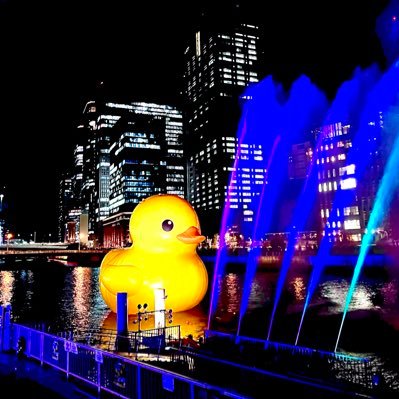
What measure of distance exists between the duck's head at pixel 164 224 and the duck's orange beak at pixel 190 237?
0.03 metres

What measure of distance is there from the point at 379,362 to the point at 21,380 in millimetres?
8404

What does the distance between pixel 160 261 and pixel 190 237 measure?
1404mm

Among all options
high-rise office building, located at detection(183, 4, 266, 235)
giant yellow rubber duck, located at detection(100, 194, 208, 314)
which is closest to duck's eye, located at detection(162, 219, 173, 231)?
giant yellow rubber duck, located at detection(100, 194, 208, 314)

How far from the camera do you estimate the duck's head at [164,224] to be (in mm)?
13836

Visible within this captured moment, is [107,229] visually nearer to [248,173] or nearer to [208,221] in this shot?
[208,221]

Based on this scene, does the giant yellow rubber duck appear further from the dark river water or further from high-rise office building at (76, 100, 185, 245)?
high-rise office building at (76, 100, 185, 245)

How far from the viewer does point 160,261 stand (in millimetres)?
13867

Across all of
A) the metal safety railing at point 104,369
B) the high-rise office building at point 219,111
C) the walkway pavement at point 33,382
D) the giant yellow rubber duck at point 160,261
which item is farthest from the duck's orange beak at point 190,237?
the high-rise office building at point 219,111

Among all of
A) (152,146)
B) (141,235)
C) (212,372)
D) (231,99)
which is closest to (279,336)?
(141,235)

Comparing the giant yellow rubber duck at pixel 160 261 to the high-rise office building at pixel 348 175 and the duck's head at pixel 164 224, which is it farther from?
the high-rise office building at pixel 348 175

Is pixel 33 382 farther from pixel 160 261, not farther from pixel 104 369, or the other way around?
pixel 160 261

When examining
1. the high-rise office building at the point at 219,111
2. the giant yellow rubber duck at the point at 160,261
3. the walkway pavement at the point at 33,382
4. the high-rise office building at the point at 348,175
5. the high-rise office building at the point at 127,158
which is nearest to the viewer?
the walkway pavement at the point at 33,382

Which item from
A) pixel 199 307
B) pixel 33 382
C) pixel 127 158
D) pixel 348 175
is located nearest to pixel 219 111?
pixel 127 158

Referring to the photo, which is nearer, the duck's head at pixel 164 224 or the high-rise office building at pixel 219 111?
the duck's head at pixel 164 224
